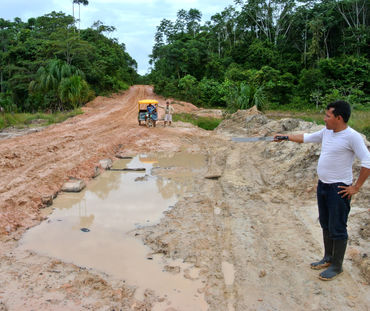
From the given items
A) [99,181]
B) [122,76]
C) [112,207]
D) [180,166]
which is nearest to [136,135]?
[180,166]

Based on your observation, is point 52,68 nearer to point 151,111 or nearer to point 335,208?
point 151,111

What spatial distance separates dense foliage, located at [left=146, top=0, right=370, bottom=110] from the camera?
30.8m

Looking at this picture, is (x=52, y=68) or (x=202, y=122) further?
(x=52, y=68)

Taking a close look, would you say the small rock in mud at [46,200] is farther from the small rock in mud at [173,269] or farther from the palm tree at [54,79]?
the palm tree at [54,79]

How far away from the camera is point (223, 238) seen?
4699 millimetres

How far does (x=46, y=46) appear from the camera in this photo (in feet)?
98.1

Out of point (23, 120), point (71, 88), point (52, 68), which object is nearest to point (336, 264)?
point (23, 120)

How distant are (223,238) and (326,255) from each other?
1.43 m

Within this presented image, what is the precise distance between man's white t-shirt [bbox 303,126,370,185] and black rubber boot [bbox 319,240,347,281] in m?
0.68

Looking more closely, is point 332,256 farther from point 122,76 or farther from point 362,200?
point 122,76

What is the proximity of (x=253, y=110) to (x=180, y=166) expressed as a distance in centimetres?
817

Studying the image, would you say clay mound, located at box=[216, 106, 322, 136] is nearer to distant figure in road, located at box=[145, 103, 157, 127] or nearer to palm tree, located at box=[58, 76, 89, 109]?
distant figure in road, located at box=[145, 103, 157, 127]

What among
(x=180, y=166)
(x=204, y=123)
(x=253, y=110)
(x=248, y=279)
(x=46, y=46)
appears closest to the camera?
(x=248, y=279)

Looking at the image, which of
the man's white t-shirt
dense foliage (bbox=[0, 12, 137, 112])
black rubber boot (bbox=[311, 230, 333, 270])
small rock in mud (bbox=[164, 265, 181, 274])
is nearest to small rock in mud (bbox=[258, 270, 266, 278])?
black rubber boot (bbox=[311, 230, 333, 270])
